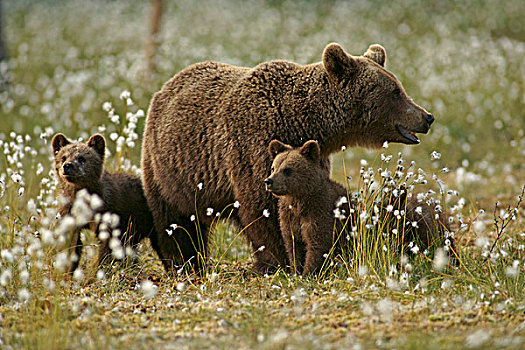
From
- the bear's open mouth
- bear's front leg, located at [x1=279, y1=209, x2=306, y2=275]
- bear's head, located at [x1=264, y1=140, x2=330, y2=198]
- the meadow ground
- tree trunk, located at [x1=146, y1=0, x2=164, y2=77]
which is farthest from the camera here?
tree trunk, located at [x1=146, y1=0, x2=164, y2=77]

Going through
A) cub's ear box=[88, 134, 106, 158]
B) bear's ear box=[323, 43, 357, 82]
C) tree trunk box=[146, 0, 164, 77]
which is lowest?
cub's ear box=[88, 134, 106, 158]

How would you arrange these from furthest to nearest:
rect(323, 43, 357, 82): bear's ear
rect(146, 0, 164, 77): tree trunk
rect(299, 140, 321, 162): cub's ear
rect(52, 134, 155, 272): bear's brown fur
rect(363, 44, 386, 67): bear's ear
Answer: rect(146, 0, 164, 77): tree trunk
rect(363, 44, 386, 67): bear's ear
rect(52, 134, 155, 272): bear's brown fur
rect(323, 43, 357, 82): bear's ear
rect(299, 140, 321, 162): cub's ear

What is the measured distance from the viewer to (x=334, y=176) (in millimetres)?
10445

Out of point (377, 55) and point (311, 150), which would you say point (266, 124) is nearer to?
point (311, 150)

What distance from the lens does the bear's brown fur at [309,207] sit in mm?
5160

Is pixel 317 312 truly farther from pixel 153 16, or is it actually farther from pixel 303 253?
pixel 153 16

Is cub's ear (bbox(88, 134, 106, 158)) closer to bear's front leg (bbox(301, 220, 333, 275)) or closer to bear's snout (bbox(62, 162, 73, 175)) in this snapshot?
bear's snout (bbox(62, 162, 73, 175))

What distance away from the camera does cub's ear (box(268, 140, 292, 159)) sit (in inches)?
209

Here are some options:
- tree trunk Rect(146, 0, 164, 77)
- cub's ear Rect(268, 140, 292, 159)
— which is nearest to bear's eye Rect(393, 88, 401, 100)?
cub's ear Rect(268, 140, 292, 159)

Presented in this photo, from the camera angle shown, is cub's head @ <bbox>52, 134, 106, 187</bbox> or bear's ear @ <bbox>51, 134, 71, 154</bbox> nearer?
cub's head @ <bbox>52, 134, 106, 187</bbox>

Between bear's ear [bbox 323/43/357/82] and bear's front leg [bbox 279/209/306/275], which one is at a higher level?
bear's ear [bbox 323/43/357/82]

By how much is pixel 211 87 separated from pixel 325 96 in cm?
117

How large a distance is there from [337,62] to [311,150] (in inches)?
36.9

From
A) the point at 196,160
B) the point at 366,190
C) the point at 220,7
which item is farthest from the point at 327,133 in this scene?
the point at 220,7
